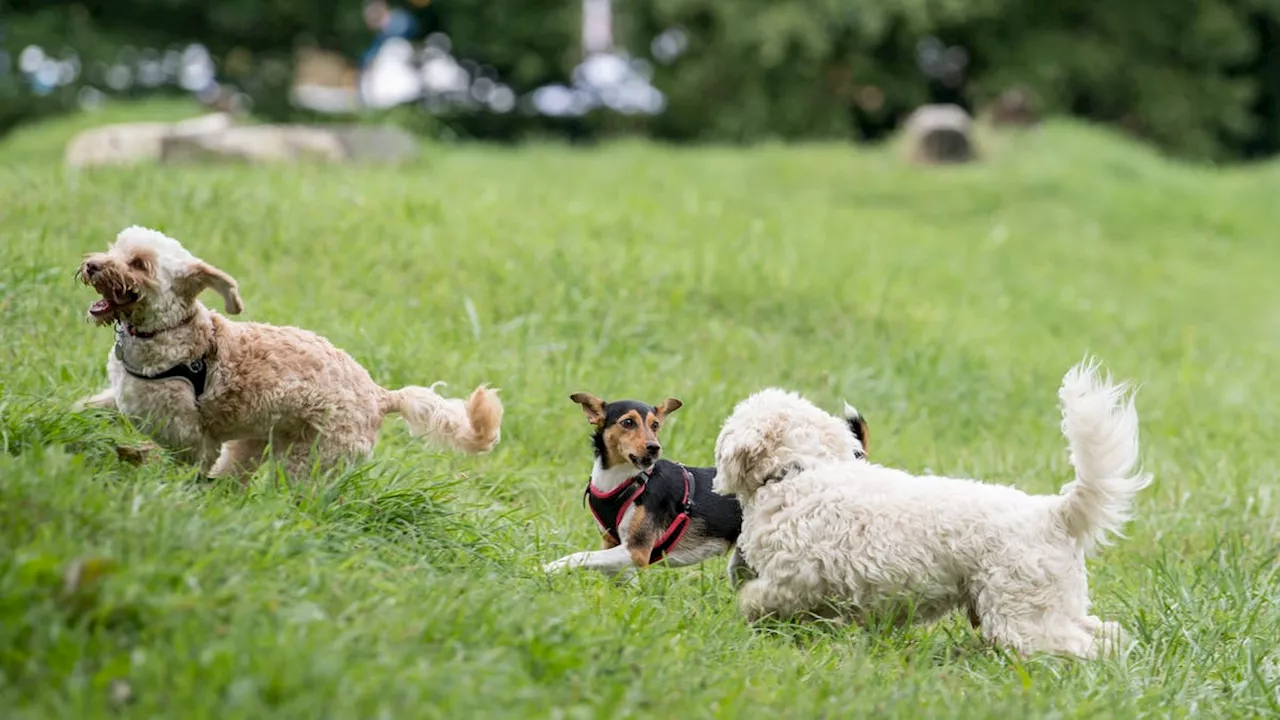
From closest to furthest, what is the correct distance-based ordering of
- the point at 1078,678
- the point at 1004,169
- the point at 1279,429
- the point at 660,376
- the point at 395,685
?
the point at 395,685 < the point at 1078,678 < the point at 660,376 < the point at 1279,429 < the point at 1004,169

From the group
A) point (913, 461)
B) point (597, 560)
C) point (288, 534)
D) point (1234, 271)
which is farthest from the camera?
point (1234, 271)

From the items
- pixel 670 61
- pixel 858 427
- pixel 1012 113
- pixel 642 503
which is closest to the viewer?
pixel 642 503

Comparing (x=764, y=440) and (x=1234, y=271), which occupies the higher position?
(x=764, y=440)

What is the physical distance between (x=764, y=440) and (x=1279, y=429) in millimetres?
5414

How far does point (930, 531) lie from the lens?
4.58m

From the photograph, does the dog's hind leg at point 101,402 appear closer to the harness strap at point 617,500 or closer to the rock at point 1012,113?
the harness strap at point 617,500

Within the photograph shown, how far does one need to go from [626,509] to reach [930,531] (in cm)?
107

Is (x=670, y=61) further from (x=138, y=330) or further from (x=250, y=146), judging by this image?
(x=138, y=330)

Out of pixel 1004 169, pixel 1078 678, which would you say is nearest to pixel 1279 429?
pixel 1078 678

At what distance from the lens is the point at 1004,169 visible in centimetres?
1834

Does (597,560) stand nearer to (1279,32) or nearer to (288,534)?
(288,534)

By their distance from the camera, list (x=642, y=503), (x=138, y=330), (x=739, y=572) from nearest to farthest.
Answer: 1. (x=138, y=330)
2. (x=642, y=503)
3. (x=739, y=572)

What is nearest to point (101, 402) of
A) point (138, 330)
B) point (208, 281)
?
point (138, 330)

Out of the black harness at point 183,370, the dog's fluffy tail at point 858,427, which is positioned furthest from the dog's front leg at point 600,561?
the black harness at point 183,370
